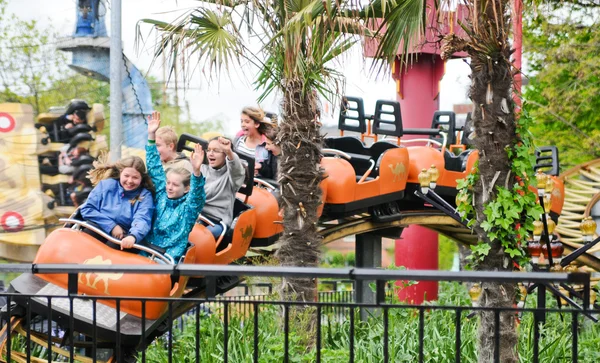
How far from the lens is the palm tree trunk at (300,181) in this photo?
7062 millimetres

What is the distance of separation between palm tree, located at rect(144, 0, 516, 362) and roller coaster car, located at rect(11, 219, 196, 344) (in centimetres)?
140

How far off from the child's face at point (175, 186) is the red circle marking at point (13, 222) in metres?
10.9

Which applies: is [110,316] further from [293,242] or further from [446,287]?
[446,287]

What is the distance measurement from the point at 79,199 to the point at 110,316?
11.2 meters

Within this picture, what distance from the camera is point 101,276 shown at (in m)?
5.84

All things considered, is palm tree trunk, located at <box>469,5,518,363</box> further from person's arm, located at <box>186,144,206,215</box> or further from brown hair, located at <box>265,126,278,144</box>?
brown hair, located at <box>265,126,278,144</box>

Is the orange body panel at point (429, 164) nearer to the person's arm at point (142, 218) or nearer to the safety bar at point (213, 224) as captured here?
the safety bar at point (213, 224)

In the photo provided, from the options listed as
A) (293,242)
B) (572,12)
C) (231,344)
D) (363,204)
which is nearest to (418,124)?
(572,12)

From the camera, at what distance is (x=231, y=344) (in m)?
6.30

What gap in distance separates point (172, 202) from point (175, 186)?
4.8 inches

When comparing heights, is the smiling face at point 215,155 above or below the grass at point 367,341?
above

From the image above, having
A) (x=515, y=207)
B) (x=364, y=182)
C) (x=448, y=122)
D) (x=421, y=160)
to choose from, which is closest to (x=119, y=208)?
(x=515, y=207)

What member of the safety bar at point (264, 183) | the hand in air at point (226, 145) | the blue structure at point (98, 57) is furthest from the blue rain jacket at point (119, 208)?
the blue structure at point (98, 57)

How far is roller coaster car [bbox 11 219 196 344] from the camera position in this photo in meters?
5.73
